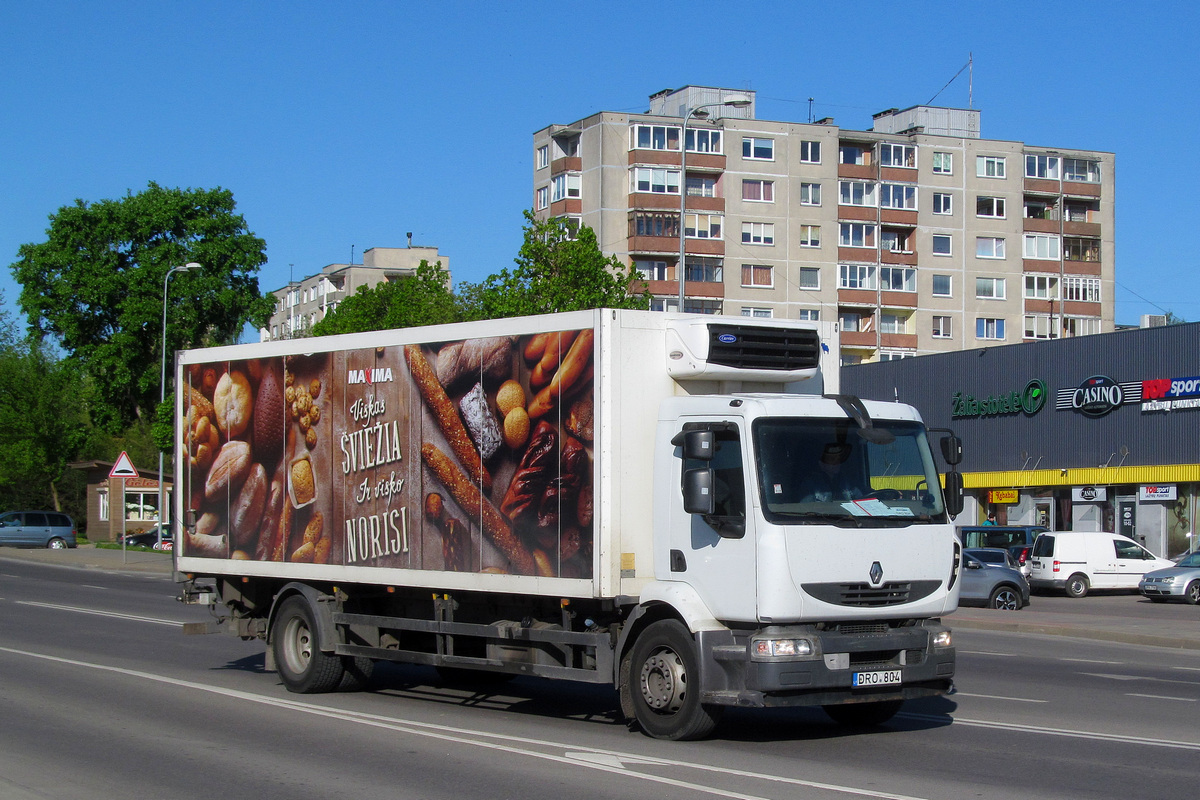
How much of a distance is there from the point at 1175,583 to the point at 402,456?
24.1m

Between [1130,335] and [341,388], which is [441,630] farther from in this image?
[1130,335]

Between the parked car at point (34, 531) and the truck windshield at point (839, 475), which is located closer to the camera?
the truck windshield at point (839, 475)

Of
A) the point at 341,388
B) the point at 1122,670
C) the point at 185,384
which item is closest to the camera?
the point at 341,388

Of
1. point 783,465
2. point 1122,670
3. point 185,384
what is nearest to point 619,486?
point 783,465

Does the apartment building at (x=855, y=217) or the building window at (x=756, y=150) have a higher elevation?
the building window at (x=756, y=150)

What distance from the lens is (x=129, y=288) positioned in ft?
186

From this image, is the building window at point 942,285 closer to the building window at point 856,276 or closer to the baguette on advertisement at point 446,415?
the building window at point 856,276

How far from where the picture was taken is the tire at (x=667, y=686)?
9.26 meters

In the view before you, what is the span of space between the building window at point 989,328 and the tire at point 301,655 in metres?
77.8

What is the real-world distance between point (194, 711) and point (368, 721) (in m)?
1.81

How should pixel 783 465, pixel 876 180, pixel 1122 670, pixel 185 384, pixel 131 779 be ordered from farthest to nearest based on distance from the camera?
pixel 876 180, pixel 1122 670, pixel 185 384, pixel 783 465, pixel 131 779

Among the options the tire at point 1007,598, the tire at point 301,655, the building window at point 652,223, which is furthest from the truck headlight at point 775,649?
the building window at point 652,223

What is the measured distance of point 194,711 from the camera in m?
11.5

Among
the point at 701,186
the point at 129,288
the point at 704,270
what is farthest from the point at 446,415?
the point at 701,186
